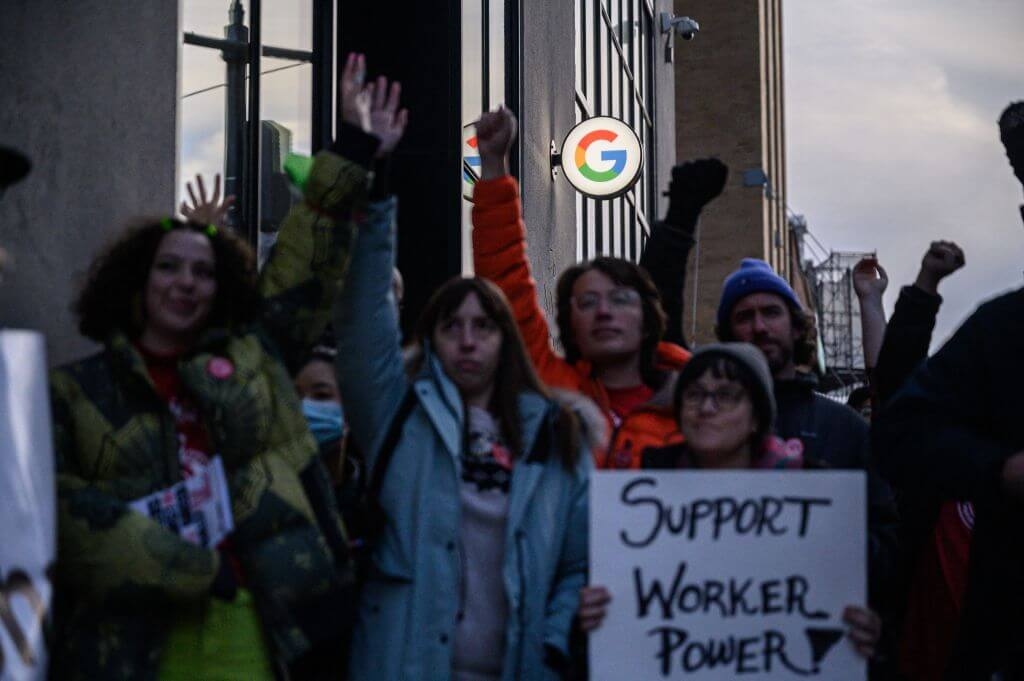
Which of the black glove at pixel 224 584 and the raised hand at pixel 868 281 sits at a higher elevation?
the raised hand at pixel 868 281

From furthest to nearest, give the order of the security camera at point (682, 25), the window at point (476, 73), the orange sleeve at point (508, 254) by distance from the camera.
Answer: the security camera at point (682, 25), the window at point (476, 73), the orange sleeve at point (508, 254)

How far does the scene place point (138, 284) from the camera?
11.8 ft

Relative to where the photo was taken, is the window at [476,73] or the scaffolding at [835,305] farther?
the scaffolding at [835,305]

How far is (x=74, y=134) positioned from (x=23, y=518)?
2531mm

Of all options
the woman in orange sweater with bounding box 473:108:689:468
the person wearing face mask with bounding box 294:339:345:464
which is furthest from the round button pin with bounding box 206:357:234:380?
the woman in orange sweater with bounding box 473:108:689:468

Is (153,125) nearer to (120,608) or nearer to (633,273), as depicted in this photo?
(633,273)

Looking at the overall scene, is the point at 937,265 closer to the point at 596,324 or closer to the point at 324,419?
the point at 596,324

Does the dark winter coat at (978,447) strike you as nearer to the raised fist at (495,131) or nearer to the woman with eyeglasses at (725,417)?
the woman with eyeglasses at (725,417)

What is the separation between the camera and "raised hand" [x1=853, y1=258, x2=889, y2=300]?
19.5ft

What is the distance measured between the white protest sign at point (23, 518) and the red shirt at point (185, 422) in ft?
1.62

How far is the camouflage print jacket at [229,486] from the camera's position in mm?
3123

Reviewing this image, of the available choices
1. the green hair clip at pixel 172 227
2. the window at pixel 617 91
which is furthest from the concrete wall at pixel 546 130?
the green hair clip at pixel 172 227

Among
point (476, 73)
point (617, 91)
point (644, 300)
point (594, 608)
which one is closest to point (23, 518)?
point (594, 608)

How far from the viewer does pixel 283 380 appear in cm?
354
